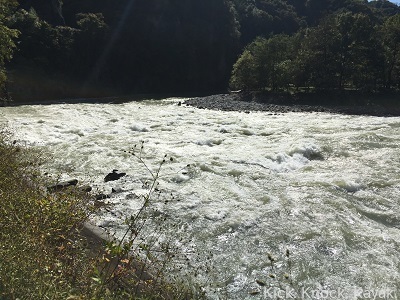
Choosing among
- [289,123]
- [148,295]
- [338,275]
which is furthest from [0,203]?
[289,123]

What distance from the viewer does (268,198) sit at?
8859 mm

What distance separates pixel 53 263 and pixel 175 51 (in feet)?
Answer: 212

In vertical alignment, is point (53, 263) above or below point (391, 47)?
below

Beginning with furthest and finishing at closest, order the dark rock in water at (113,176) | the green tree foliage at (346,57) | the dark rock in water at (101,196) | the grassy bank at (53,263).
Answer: the green tree foliage at (346,57), the dark rock in water at (113,176), the dark rock in water at (101,196), the grassy bank at (53,263)

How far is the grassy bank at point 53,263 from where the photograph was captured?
10.7ft

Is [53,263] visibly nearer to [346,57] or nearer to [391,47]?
[346,57]

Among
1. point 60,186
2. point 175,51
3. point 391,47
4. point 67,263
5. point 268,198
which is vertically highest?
point 175,51

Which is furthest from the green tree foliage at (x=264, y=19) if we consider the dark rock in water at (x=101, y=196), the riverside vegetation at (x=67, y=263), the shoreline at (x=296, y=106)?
the riverside vegetation at (x=67, y=263)

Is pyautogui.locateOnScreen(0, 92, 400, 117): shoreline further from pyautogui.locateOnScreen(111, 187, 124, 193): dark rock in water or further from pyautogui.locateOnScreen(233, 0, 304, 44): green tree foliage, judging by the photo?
pyautogui.locateOnScreen(233, 0, 304, 44): green tree foliage

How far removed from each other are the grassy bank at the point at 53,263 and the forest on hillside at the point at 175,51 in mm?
12132

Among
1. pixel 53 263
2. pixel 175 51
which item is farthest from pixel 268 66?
pixel 53 263

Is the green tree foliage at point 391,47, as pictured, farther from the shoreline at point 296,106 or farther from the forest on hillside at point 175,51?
the shoreline at point 296,106

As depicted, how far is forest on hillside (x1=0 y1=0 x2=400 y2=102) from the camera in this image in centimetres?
3719

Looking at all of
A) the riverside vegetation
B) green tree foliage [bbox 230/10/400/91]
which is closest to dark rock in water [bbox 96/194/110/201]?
the riverside vegetation
